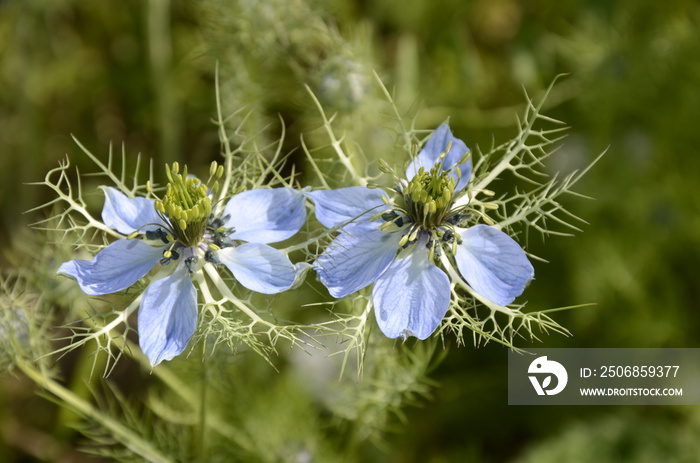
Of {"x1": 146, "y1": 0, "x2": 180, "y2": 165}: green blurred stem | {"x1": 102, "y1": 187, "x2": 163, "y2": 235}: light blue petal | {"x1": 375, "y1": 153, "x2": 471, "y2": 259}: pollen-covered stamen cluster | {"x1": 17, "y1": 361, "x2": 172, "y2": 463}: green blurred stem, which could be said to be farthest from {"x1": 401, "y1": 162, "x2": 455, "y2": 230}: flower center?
{"x1": 146, "y1": 0, "x2": 180, "y2": 165}: green blurred stem

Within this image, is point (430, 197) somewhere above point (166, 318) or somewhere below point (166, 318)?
above

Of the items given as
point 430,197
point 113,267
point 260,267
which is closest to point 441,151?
point 430,197

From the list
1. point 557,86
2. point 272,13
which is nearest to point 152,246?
point 272,13

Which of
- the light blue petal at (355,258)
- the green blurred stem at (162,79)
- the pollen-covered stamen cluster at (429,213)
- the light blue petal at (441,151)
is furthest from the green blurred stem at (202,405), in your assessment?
the green blurred stem at (162,79)

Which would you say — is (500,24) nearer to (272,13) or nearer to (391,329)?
(272,13)
